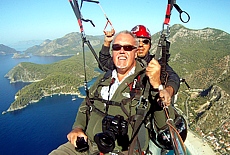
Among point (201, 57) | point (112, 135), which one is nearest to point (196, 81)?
point (201, 57)

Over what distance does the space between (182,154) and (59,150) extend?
5.85ft

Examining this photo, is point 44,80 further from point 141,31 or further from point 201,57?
point 141,31

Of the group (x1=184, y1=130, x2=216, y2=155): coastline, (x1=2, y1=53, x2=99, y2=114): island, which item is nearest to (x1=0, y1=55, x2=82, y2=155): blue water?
(x1=2, y1=53, x2=99, y2=114): island

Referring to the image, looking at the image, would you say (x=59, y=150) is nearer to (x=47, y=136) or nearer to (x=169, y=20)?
(x=169, y=20)

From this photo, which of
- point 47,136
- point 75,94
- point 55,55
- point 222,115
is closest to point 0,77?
point 75,94

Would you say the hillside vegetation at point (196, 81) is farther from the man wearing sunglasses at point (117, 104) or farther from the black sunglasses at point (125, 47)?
the black sunglasses at point (125, 47)

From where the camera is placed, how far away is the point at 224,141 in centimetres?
3944

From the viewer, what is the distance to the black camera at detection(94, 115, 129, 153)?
1.95m

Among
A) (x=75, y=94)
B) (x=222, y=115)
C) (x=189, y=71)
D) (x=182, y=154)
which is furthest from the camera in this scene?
(x=189, y=71)

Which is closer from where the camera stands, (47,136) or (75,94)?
(47,136)

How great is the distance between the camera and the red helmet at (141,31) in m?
3.87

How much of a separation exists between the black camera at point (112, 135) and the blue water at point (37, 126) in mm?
37765

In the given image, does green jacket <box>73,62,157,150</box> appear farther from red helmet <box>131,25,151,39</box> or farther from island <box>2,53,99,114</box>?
island <box>2,53,99,114</box>

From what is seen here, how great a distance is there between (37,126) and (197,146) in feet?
113
